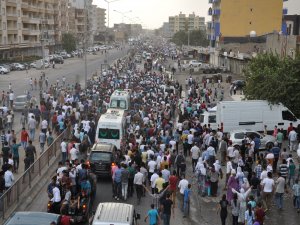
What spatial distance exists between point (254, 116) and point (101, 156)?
10.8 m

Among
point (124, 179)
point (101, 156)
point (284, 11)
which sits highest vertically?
point (284, 11)

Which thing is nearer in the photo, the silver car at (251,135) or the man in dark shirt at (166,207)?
the man in dark shirt at (166,207)

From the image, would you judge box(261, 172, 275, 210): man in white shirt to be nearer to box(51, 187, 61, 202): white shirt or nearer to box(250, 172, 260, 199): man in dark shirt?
box(250, 172, 260, 199): man in dark shirt

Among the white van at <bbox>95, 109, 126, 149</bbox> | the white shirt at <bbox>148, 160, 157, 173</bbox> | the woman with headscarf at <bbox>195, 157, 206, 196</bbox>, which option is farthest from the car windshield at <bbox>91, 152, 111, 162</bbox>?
the woman with headscarf at <bbox>195, 157, 206, 196</bbox>

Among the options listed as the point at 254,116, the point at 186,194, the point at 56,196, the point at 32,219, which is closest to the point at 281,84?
the point at 254,116

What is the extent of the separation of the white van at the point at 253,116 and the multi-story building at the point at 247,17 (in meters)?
53.8

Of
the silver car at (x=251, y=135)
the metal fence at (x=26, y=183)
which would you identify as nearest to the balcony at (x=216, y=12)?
the silver car at (x=251, y=135)

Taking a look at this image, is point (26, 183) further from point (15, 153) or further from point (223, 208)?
point (223, 208)

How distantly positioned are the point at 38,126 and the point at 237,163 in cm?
1363

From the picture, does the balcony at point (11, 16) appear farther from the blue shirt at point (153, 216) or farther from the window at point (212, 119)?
the blue shirt at point (153, 216)

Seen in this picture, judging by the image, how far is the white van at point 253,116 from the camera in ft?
83.9

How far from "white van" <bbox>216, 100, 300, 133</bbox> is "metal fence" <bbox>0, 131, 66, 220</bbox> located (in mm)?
9354

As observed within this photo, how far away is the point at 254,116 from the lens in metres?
25.7

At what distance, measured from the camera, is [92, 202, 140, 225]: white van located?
10.5m
